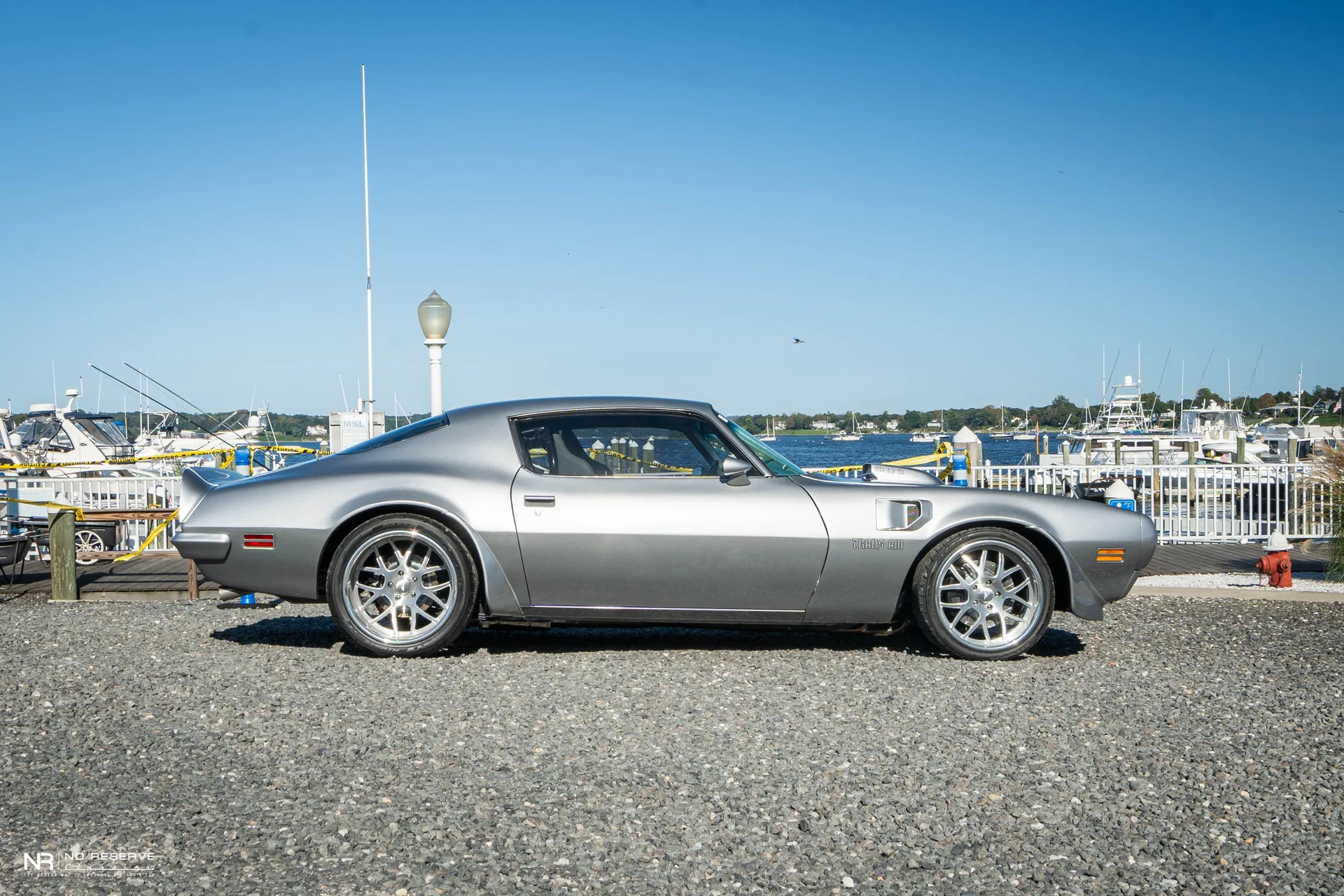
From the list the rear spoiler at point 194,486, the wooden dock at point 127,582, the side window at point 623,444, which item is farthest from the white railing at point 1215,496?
the rear spoiler at point 194,486

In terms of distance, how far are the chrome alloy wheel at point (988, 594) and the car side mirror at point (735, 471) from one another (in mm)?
1143

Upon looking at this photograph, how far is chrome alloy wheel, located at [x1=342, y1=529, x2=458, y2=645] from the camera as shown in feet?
18.6

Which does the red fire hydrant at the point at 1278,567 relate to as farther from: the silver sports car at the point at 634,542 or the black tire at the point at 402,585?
the black tire at the point at 402,585

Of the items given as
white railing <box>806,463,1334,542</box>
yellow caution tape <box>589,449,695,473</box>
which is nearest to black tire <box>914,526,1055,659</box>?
yellow caution tape <box>589,449,695,473</box>

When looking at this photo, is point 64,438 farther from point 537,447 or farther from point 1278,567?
point 1278,567

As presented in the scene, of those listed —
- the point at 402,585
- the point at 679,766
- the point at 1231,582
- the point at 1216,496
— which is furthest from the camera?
the point at 1216,496

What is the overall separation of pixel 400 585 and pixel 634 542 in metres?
1.24

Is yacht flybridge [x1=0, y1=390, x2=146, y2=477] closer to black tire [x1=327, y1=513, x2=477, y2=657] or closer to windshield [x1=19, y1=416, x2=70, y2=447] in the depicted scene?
windshield [x1=19, y1=416, x2=70, y2=447]

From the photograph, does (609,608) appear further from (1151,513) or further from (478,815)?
(1151,513)

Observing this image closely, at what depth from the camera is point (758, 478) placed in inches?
226

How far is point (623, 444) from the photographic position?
5.91 meters

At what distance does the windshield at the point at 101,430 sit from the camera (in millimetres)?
24172

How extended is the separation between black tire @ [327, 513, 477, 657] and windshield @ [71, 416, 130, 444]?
841 inches

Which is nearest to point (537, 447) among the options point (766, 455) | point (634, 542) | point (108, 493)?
point (634, 542)
